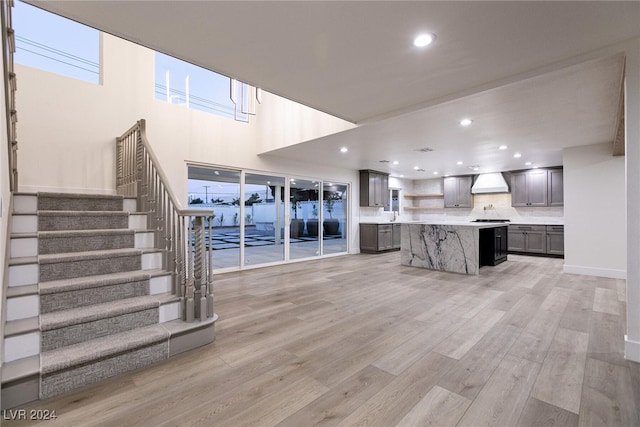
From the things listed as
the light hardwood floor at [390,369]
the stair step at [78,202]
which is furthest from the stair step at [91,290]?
the stair step at [78,202]

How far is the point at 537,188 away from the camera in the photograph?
7715mm

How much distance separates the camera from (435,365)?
2.25 metres

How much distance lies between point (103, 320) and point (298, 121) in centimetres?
403

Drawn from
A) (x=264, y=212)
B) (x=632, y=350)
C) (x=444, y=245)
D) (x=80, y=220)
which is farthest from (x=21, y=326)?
(x=444, y=245)

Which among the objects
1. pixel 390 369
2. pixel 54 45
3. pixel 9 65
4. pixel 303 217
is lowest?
pixel 390 369

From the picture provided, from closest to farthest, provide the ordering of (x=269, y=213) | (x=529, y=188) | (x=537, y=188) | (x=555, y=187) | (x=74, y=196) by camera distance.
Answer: (x=74, y=196) → (x=269, y=213) → (x=555, y=187) → (x=537, y=188) → (x=529, y=188)

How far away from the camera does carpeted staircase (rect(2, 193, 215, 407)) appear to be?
1895mm

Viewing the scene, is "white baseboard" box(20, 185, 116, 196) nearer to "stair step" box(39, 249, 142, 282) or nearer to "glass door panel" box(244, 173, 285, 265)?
"stair step" box(39, 249, 142, 282)

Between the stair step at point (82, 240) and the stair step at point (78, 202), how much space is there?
68 centimetres

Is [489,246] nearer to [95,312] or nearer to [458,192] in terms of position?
[458,192]

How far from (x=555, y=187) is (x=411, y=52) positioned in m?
7.27

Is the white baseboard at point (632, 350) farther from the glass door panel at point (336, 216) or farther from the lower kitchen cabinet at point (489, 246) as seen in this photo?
the glass door panel at point (336, 216)

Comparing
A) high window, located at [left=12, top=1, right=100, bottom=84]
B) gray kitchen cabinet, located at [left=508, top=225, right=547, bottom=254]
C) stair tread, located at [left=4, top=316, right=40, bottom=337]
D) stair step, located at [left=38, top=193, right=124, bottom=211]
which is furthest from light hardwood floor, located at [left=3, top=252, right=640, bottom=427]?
high window, located at [left=12, top=1, right=100, bottom=84]

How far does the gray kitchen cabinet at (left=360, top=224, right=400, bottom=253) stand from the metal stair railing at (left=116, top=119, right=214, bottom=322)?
19.2 feet
